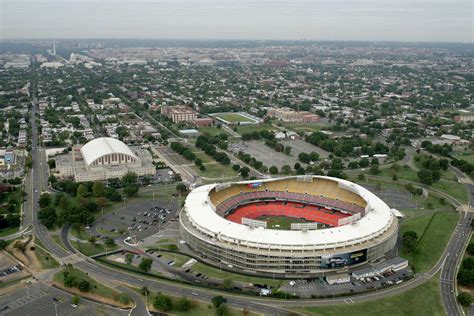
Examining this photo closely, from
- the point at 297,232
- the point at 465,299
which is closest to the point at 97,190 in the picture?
the point at 297,232

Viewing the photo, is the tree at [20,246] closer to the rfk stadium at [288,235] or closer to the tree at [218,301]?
the rfk stadium at [288,235]

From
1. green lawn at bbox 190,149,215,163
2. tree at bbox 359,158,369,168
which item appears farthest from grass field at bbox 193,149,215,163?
tree at bbox 359,158,369,168

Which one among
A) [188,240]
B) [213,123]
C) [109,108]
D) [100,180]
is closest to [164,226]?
[188,240]

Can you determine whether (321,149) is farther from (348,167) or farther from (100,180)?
(100,180)

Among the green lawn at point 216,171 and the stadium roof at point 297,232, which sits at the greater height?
the stadium roof at point 297,232

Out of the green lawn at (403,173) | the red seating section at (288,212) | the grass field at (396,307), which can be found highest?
the green lawn at (403,173)

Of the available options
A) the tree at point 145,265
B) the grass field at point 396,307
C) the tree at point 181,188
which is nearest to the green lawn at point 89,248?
the tree at point 145,265

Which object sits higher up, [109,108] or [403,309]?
[109,108]
